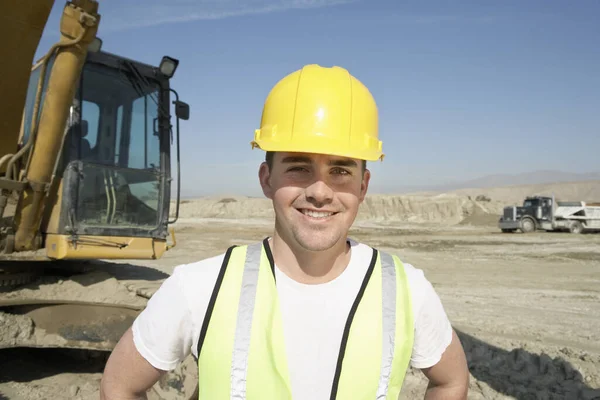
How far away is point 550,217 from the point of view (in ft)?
79.6

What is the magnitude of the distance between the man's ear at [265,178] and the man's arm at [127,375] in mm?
636

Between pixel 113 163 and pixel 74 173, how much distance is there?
16.6 inches

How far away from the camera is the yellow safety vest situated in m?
1.47

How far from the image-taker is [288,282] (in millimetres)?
1616

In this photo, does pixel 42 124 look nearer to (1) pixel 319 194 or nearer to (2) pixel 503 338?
(1) pixel 319 194

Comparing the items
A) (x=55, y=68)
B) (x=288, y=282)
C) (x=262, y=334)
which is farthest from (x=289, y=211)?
(x=55, y=68)

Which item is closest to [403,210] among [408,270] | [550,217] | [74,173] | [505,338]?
[550,217]

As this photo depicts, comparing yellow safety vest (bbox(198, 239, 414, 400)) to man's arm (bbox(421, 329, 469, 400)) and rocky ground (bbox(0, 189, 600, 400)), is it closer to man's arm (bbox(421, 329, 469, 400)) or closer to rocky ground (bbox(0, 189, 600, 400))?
man's arm (bbox(421, 329, 469, 400))

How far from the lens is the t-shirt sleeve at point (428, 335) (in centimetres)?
159

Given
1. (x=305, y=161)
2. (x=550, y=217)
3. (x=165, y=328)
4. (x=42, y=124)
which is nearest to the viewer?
(x=165, y=328)

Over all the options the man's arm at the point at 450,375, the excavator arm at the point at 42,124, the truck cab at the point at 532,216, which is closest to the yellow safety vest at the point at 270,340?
the man's arm at the point at 450,375

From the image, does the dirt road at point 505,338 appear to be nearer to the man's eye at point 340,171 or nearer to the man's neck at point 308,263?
the man's neck at point 308,263

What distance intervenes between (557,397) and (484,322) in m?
2.71

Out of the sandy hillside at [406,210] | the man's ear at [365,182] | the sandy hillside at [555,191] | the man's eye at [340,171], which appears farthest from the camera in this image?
the sandy hillside at [555,191]
